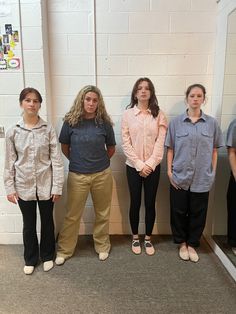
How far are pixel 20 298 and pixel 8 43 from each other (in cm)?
205

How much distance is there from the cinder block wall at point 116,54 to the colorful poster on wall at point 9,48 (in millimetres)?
77

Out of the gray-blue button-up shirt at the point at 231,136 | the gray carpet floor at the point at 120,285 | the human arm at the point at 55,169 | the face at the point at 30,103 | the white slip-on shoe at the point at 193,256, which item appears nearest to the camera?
the gray carpet floor at the point at 120,285

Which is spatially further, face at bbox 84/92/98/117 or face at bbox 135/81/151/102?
face at bbox 135/81/151/102

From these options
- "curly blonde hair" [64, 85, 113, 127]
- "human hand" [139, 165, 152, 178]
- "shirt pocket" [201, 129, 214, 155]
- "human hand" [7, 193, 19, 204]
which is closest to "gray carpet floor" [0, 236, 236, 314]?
"human hand" [7, 193, 19, 204]

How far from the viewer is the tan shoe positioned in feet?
7.80

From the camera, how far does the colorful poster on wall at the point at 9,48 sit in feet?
7.46

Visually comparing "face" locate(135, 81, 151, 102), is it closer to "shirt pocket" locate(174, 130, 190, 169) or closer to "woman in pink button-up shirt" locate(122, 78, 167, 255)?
"woman in pink button-up shirt" locate(122, 78, 167, 255)

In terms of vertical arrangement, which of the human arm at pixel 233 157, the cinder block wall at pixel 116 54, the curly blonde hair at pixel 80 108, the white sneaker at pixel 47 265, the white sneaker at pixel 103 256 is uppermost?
the cinder block wall at pixel 116 54

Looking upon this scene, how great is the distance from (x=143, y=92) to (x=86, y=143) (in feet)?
2.19

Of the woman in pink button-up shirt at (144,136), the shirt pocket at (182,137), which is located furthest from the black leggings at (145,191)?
the shirt pocket at (182,137)

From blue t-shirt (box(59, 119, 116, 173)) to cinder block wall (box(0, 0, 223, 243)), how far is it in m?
0.37

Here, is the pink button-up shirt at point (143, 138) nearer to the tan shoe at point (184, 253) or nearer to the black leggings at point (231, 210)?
the black leggings at point (231, 210)

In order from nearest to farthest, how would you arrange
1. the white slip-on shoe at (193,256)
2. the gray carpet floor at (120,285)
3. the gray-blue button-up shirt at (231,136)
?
the gray carpet floor at (120,285) < the gray-blue button-up shirt at (231,136) < the white slip-on shoe at (193,256)

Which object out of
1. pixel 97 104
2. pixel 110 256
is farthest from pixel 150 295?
pixel 97 104
